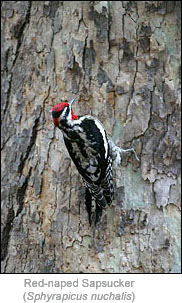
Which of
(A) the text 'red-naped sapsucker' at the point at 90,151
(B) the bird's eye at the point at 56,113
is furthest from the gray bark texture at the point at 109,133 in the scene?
(B) the bird's eye at the point at 56,113

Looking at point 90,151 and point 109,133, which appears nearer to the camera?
point 90,151

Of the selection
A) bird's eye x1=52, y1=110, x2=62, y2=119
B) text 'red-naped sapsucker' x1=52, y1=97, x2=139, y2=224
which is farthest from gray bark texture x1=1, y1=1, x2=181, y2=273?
bird's eye x1=52, y1=110, x2=62, y2=119

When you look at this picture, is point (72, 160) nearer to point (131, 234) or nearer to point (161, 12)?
point (131, 234)

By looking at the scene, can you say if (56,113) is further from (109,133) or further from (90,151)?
(109,133)

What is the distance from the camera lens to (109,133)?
3.48m

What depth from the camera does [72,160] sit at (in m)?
3.33

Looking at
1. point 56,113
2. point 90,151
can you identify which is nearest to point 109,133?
point 90,151

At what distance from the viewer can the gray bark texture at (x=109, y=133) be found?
3439mm

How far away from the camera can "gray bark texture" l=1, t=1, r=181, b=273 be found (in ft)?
11.3

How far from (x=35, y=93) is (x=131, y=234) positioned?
1105mm

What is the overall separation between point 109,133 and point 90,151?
0.95 ft

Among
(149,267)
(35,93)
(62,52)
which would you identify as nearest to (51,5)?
(62,52)

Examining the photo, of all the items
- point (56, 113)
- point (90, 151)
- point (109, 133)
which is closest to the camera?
point (56, 113)

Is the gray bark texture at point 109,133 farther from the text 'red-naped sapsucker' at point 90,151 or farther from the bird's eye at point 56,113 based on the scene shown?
the bird's eye at point 56,113
